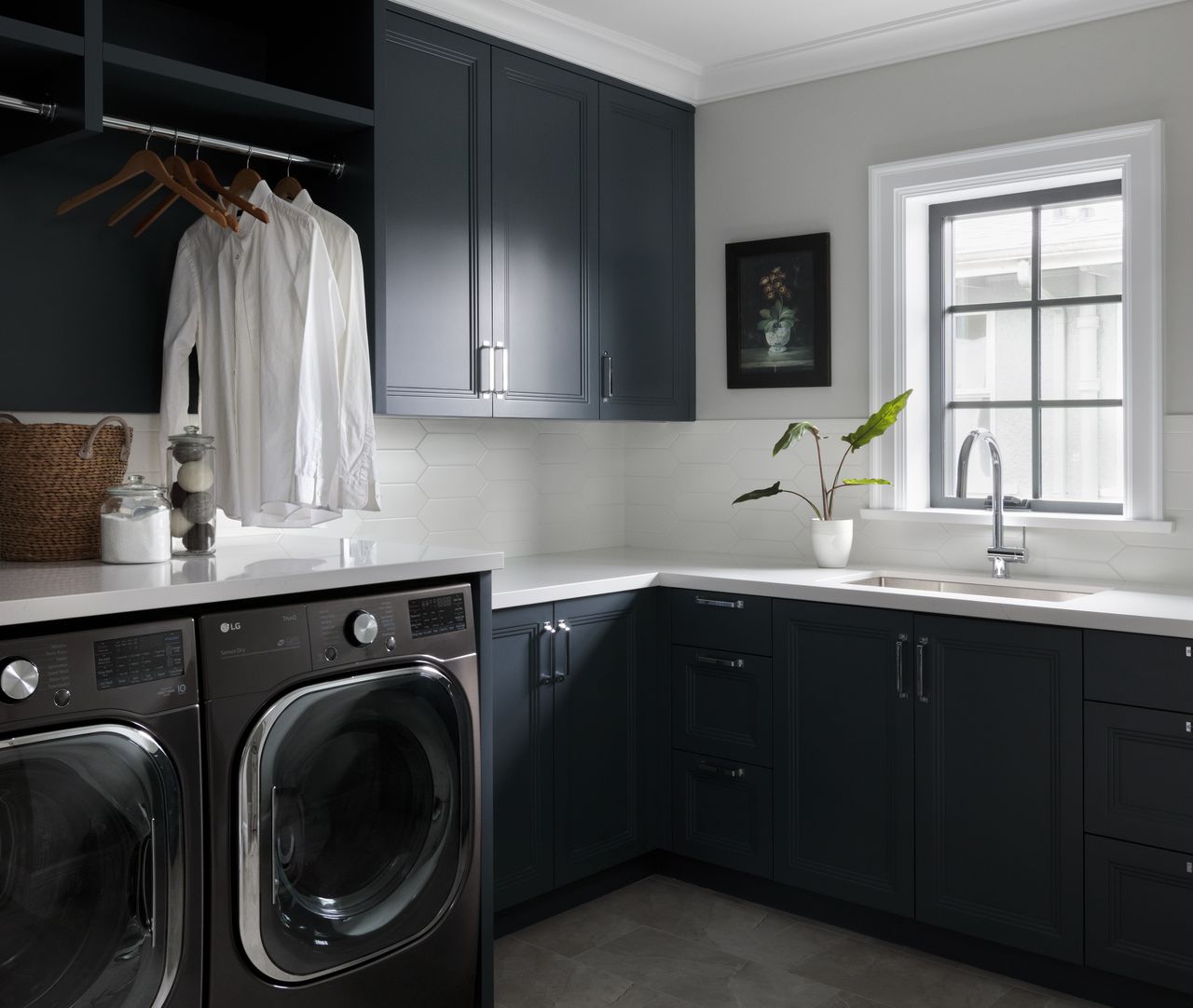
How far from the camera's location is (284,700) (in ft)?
7.12

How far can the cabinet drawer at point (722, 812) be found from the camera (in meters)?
3.20

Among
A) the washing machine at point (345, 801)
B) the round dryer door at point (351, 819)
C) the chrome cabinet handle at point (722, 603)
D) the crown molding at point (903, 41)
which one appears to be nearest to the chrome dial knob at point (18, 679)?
the washing machine at point (345, 801)

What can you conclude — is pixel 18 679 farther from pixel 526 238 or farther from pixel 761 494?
pixel 761 494

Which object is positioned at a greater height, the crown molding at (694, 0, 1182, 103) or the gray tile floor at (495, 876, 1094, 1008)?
the crown molding at (694, 0, 1182, 103)

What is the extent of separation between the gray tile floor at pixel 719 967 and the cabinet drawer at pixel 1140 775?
1.52ft

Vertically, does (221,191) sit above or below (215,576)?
above

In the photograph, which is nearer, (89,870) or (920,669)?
(89,870)

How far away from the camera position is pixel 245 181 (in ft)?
8.79

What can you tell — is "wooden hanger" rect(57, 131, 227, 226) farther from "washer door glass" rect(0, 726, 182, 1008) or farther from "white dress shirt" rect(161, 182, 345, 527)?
"washer door glass" rect(0, 726, 182, 1008)

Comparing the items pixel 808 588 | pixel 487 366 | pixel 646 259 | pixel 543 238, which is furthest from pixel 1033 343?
pixel 487 366

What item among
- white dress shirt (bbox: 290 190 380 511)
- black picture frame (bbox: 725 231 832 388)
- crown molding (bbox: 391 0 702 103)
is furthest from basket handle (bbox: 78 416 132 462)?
black picture frame (bbox: 725 231 832 388)

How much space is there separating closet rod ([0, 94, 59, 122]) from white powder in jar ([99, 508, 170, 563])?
803 millimetres

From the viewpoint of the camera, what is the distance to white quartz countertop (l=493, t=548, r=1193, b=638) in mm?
2602

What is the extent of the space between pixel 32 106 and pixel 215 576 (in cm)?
100
